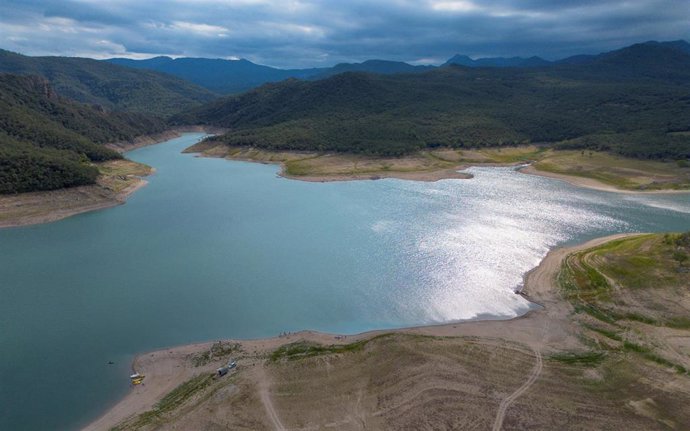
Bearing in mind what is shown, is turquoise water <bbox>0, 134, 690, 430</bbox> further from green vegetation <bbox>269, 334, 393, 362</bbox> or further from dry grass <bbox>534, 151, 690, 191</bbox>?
dry grass <bbox>534, 151, 690, 191</bbox>

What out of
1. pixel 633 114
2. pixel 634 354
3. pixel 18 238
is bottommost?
pixel 634 354

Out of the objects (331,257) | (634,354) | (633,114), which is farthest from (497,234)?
(633,114)

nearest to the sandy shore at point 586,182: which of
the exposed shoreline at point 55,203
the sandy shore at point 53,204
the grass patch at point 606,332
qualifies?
the grass patch at point 606,332

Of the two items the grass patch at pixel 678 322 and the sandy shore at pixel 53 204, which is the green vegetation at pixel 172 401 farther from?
the sandy shore at pixel 53 204

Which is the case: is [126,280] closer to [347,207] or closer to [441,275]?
[441,275]

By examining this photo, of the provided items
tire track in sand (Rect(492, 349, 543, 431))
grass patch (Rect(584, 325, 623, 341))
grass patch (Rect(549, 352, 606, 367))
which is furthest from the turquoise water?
tire track in sand (Rect(492, 349, 543, 431))

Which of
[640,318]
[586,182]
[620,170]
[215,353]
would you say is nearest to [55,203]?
[215,353]

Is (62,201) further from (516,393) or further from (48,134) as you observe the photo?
(516,393)
